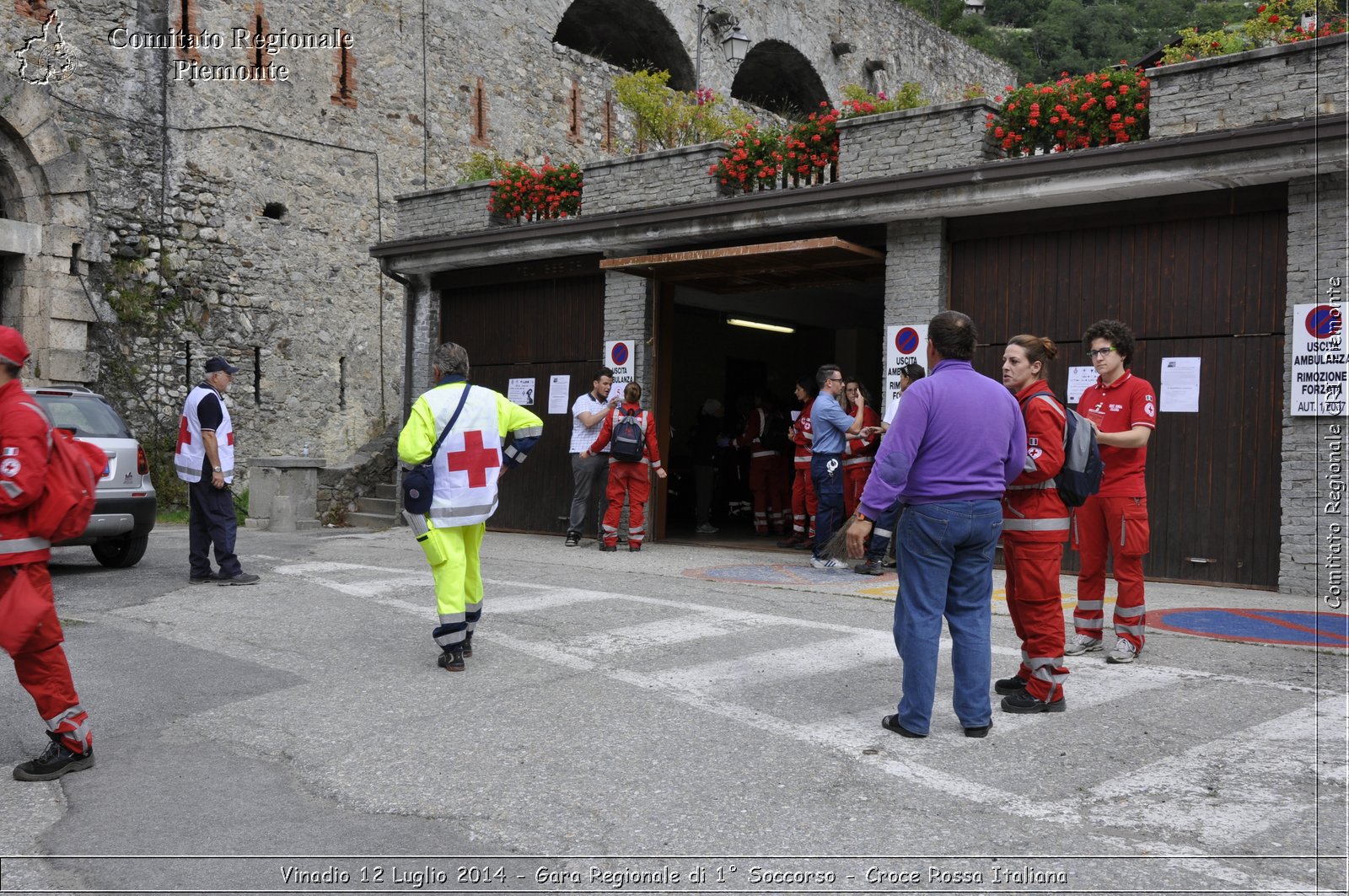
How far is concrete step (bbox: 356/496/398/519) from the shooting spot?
54.9 feet

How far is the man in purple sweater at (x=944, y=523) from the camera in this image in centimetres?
533

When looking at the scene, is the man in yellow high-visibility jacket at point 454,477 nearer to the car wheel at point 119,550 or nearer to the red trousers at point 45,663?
the red trousers at point 45,663

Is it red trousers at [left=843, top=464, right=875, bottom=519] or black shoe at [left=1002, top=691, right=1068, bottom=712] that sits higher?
red trousers at [left=843, top=464, right=875, bottom=519]

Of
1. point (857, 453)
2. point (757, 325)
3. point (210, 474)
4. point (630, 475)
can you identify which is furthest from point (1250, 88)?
point (757, 325)

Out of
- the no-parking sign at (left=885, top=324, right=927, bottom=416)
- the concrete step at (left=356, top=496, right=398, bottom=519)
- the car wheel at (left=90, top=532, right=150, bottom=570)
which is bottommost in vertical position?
the car wheel at (left=90, top=532, right=150, bottom=570)

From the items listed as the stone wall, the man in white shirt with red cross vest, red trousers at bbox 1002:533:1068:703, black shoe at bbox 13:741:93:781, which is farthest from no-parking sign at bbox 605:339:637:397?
black shoe at bbox 13:741:93:781

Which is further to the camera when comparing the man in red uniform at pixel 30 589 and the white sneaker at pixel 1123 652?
the white sneaker at pixel 1123 652

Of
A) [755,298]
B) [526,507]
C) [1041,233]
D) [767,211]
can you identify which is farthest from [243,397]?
[1041,233]

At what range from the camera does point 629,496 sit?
13.2 meters

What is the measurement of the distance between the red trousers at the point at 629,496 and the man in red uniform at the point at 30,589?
333 inches

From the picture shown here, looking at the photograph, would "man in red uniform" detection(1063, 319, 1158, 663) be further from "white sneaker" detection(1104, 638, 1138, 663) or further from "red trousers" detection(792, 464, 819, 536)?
"red trousers" detection(792, 464, 819, 536)

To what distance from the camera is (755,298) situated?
61.5 ft

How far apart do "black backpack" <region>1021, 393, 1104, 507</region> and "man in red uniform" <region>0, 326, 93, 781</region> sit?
4.63m

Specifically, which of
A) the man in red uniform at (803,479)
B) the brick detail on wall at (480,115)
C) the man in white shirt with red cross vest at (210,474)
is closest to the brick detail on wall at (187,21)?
the brick detail on wall at (480,115)
